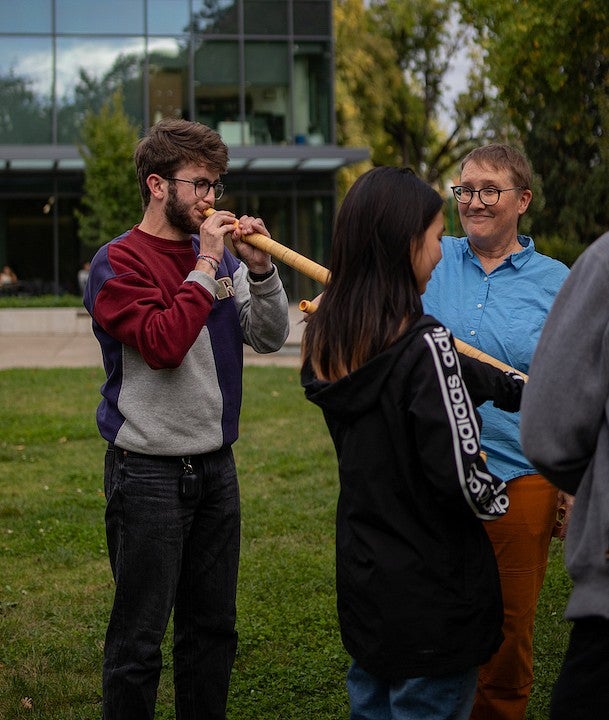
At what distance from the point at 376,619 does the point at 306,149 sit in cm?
2642

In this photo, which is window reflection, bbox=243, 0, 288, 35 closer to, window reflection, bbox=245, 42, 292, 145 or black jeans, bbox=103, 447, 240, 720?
window reflection, bbox=245, 42, 292, 145

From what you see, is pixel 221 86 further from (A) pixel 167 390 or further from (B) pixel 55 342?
(A) pixel 167 390

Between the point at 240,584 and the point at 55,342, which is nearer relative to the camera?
the point at 240,584

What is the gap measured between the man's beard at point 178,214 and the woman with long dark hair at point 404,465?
0.86 metres

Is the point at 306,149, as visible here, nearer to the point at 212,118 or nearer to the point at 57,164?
the point at 212,118

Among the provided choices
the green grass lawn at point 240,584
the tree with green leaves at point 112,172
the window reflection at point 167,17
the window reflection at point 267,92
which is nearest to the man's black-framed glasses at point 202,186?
the green grass lawn at point 240,584

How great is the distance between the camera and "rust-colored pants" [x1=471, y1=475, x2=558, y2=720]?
3.60 metres

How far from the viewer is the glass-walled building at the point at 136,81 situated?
28.8 metres

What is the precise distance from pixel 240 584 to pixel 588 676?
382 cm

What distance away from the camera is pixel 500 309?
11.9 feet

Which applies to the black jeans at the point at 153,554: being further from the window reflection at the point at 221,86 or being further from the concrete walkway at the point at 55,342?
the window reflection at the point at 221,86

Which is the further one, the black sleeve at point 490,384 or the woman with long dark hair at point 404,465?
the black sleeve at point 490,384

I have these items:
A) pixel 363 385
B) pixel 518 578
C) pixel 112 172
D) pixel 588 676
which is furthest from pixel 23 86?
pixel 588 676

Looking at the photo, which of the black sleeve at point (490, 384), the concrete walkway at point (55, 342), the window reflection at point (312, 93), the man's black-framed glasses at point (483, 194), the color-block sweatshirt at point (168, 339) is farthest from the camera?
the window reflection at point (312, 93)
